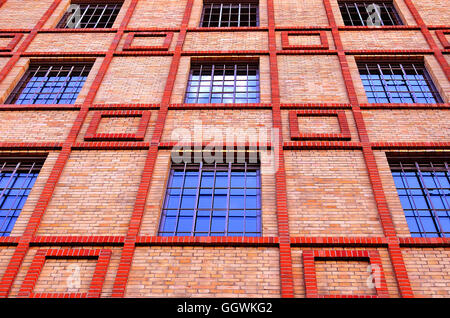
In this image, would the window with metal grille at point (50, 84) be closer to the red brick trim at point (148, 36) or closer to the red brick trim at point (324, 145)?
the red brick trim at point (148, 36)

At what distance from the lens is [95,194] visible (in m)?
6.72

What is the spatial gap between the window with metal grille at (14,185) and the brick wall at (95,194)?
683 millimetres

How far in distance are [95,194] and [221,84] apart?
13.4 feet

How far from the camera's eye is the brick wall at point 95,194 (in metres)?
6.27

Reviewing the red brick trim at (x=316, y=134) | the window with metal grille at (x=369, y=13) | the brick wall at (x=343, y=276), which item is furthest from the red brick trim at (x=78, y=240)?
the window with metal grille at (x=369, y=13)

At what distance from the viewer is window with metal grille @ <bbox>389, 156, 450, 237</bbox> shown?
6.33 metres

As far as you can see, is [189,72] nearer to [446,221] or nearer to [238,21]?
[238,21]

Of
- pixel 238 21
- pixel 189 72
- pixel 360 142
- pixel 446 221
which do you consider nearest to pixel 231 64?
pixel 189 72

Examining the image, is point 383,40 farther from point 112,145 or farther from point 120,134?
point 112,145

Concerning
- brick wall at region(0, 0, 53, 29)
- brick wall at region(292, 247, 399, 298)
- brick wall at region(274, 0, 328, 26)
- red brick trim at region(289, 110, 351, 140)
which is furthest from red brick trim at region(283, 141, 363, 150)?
brick wall at region(0, 0, 53, 29)

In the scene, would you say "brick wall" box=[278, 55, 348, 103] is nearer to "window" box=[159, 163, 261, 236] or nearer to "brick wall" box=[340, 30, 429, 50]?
"brick wall" box=[340, 30, 429, 50]

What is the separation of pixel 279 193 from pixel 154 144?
8.28 ft

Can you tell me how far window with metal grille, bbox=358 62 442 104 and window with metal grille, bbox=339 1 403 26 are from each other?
2.08 meters

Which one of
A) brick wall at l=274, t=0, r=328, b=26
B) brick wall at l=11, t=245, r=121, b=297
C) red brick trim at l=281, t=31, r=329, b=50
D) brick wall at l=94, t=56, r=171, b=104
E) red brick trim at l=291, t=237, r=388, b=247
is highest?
brick wall at l=274, t=0, r=328, b=26
